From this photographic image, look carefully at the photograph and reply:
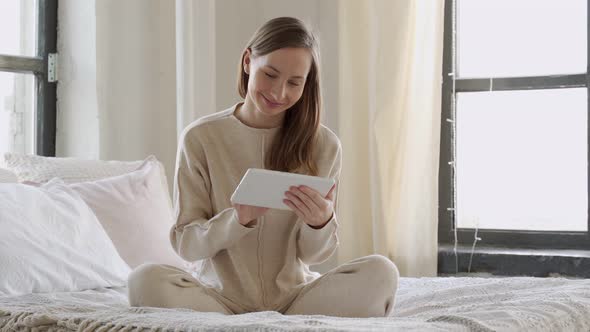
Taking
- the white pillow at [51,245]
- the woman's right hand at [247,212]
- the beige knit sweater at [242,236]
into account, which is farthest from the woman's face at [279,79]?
the white pillow at [51,245]

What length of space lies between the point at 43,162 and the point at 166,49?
2.99ft

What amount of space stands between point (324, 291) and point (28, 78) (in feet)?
6.22

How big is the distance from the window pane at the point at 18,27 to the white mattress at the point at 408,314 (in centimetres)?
139

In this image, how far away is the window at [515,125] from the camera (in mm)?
3287

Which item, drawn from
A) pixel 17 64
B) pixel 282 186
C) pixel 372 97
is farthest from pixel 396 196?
pixel 282 186

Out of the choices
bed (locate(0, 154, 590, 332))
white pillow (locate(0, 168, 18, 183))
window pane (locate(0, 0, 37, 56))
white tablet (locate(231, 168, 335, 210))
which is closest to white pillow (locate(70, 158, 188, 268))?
bed (locate(0, 154, 590, 332))

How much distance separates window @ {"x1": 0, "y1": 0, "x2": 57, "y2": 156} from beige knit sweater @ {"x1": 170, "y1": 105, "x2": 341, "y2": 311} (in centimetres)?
149

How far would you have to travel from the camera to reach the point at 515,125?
132 inches

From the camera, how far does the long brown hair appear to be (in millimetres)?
1871

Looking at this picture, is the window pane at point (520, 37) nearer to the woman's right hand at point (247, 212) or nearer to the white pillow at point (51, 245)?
the white pillow at point (51, 245)

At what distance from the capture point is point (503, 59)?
339 cm

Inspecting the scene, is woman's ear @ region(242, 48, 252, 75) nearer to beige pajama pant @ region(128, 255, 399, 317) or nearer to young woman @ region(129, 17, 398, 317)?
young woman @ region(129, 17, 398, 317)

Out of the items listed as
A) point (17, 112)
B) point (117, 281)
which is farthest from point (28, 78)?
point (117, 281)

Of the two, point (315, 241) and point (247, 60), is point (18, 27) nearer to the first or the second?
point (247, 60)
